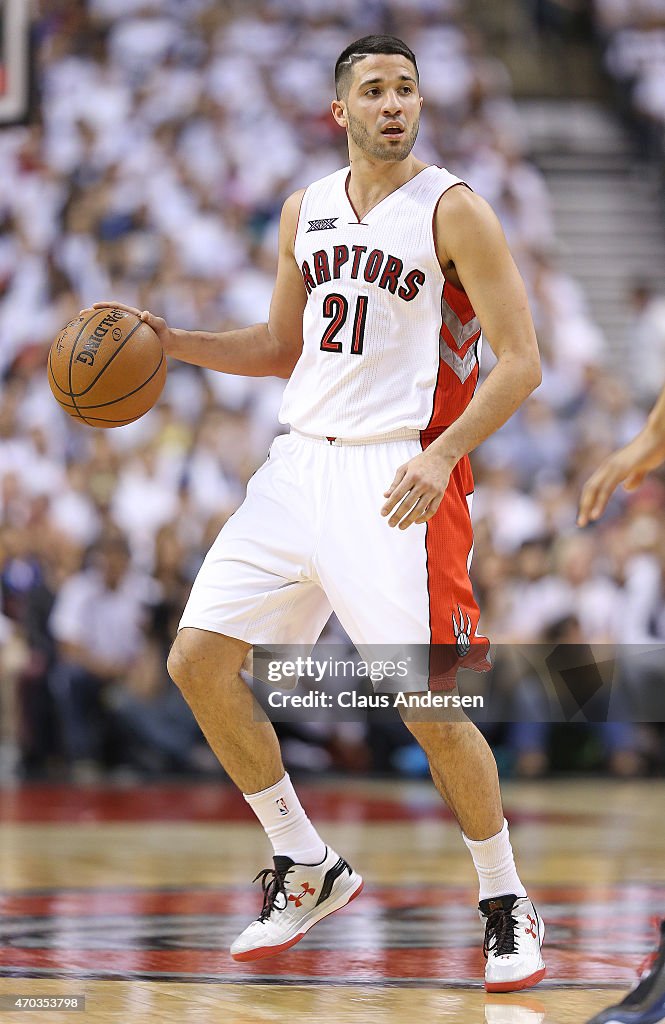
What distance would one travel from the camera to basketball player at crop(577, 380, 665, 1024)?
10.0 feet

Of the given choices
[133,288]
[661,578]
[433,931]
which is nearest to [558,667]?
[661,578]

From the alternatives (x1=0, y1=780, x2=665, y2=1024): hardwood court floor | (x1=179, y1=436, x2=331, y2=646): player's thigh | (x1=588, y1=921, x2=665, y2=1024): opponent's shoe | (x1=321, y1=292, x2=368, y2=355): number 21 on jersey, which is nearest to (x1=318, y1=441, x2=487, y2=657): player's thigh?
(x1=179, y1=436, x2=331, y2=646): player's thigh

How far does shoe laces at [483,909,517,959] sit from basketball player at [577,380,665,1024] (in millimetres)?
599

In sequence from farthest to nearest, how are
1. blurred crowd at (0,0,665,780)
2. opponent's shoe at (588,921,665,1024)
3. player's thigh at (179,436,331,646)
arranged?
blurred crowd at (0,0,665,780)
player's thigh at (179,436,331,646)
opponent's shoe at (588,921,665,1024)

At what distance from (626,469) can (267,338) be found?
1.34m

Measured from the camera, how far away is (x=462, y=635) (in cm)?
383

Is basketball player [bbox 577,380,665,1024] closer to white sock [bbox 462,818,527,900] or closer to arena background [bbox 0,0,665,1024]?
arena background [bbox 0,0,665,1024]

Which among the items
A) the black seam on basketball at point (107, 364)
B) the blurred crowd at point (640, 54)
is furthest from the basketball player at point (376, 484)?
the blurred crowd at point (640, 54)

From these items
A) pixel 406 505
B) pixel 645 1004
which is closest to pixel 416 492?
pixel 406 505

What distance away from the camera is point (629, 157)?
1581cm

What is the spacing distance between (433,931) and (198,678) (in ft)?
3.80

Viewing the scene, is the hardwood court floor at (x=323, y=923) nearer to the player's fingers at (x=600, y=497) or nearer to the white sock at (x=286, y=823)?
the white sock at (x=286, y=823)

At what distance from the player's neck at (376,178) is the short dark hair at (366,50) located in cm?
20
